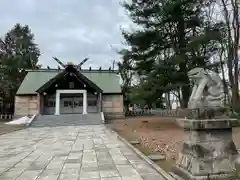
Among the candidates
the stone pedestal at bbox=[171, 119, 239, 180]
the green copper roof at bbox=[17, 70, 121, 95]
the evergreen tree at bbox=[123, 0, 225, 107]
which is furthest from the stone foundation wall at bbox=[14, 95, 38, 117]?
the stone pedestal at bbox=[171, 119, 239, 180]

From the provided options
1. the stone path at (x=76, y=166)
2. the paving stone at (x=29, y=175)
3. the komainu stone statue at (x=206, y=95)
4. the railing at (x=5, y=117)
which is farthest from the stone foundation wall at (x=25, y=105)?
the komainu stone statue at (x=206, y=95)

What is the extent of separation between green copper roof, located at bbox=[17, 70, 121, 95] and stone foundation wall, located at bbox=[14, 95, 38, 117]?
0.73 m

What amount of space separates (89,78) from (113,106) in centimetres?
652

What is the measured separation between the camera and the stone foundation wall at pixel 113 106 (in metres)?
32.4

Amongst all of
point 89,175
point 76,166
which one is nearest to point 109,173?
point 89,175

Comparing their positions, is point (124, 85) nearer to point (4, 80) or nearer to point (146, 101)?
point (4, 80)

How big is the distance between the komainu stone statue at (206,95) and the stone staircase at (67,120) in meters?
21.7

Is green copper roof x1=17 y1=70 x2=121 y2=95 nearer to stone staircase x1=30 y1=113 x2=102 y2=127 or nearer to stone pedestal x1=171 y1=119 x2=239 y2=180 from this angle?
stone staircase x1=30 y1=113 x2=102 y2=127

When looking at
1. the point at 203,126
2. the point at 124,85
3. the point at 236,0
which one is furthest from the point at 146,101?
the point at 124,85

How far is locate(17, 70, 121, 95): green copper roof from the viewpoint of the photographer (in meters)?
33.3

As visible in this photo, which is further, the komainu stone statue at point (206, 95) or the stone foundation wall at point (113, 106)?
the stone foundation wall at point (113, 106)

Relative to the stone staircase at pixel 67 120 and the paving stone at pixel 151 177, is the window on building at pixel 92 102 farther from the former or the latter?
the paving stone at pixel 151 177

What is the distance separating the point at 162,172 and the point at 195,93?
1972 mm

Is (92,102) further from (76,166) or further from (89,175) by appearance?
(89,175)
